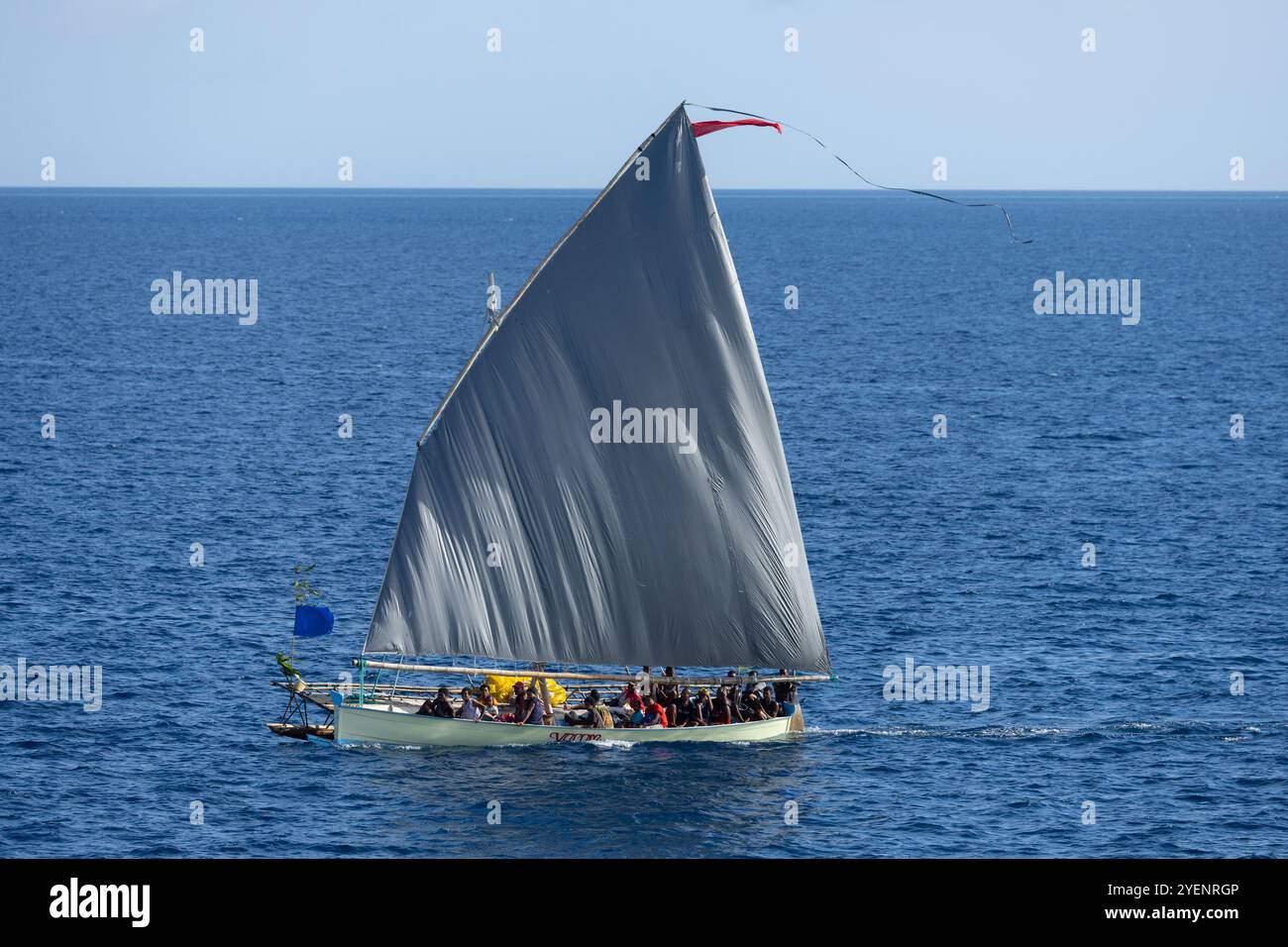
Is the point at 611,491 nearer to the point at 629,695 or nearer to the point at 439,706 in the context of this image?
the point at 629,695

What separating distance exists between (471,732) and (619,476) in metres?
10.0

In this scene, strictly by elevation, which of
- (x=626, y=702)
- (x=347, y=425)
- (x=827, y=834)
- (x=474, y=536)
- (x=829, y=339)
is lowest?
(x=827, y=834)

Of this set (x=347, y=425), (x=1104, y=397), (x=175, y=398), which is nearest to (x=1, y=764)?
(x=347, y=425)

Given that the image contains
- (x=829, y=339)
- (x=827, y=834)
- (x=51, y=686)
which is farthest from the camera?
(x=829, y=339)

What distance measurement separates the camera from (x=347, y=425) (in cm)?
12031

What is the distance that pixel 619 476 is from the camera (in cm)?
5644

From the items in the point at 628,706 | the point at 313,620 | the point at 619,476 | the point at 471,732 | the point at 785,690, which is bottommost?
the point at 471,732

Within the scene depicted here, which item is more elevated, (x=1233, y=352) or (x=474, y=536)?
(x=1233, y=352)

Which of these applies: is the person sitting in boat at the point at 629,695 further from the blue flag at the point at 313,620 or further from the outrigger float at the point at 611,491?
the blue flag at the point at 313,620

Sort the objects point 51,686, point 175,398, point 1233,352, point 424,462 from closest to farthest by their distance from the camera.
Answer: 1. point 424,462
2. point 51,686
3. point 175,398
4. point 1233,352

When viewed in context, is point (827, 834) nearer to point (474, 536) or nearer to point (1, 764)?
point (474, 536)

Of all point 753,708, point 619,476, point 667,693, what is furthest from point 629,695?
point 619,476

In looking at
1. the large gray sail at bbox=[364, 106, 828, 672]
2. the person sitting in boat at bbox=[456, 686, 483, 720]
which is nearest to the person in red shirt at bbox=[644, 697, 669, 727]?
the large gray sail at bbox=[364, 106, 828, 672]

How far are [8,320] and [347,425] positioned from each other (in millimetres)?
74492
